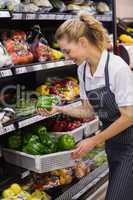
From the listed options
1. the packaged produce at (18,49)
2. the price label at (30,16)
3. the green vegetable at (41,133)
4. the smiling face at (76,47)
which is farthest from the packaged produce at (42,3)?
the green vegetable at (41,133)

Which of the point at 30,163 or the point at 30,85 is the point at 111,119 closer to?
the point at 30,163

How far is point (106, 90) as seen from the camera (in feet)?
6.27

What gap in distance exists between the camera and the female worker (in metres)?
1.83

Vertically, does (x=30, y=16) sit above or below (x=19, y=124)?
above

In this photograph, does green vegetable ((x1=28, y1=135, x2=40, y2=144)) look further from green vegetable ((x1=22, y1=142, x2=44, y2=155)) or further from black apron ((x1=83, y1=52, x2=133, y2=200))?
Result: black apron ((x1=83, y1=52, x2=133, y2=200))

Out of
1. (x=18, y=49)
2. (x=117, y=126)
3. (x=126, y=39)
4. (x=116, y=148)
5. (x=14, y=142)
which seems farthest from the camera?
(x=126, y=39)

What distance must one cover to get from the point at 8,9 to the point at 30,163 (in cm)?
108

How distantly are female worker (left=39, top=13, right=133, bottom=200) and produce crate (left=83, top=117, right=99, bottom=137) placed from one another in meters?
0.95

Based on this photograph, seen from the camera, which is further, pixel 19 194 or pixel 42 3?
pixel 42 3

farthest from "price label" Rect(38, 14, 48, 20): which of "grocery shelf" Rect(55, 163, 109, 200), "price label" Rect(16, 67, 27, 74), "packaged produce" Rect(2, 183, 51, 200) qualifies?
"grocery shelf" Rect(55, 163, 109, 200)

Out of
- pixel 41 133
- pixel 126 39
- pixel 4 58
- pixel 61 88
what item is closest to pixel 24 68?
pixel 4 58

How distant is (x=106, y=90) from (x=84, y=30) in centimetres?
36

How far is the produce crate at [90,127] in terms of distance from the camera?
3.05 metres

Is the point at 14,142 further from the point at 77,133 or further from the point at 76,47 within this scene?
the point at 76,47
